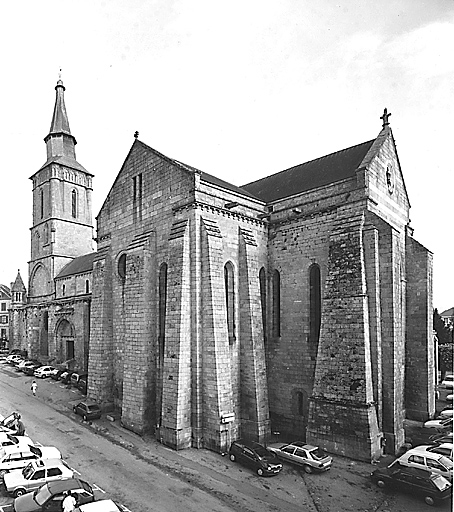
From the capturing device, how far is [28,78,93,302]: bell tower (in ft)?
149

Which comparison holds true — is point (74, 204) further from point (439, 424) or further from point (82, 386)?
point (439, 424)

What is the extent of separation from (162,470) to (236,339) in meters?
6.40

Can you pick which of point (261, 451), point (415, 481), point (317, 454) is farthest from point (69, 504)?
point (415, 481)

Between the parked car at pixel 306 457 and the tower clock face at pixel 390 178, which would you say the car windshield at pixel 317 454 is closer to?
the parked car at pixel 306 457

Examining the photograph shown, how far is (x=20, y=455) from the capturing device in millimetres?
13875

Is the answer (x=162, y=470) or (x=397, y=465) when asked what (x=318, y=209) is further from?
(x=162, y=470)

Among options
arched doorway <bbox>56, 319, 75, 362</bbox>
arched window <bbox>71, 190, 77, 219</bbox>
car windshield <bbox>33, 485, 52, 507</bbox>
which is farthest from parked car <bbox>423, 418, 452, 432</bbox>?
arched window <bbox>71, 190, 77, 219</bbox>

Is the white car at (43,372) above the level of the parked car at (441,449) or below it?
below

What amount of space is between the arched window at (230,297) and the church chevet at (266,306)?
0.22 ft

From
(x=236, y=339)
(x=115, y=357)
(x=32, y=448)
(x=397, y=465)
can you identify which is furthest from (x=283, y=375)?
(x=32, y=448)

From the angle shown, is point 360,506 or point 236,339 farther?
point 236,339

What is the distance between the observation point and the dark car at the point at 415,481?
1192 centimetres

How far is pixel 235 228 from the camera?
19.3m

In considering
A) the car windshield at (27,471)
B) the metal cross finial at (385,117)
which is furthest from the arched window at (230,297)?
the metal cross finial at (385,117)
